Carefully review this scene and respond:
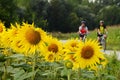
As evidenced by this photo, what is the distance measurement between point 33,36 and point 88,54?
403 mm

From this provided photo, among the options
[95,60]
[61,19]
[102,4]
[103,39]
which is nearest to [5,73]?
[95,60]

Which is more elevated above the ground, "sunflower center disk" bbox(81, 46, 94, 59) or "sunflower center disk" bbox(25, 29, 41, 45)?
"sunflower center disk" bbox(25, 29, 41, 45)

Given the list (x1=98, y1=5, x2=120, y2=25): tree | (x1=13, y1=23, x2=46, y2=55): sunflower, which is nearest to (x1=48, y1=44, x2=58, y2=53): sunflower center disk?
(x1=13, y1=23, x2=46, y2=55): sunflower

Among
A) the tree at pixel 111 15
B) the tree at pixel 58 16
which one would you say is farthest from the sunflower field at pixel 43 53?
the tree at pixel 111 15

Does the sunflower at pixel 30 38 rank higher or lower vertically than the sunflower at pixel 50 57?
higher

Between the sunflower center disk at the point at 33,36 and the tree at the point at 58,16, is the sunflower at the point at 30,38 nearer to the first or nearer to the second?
the sunflower center disk at the point at 33,36

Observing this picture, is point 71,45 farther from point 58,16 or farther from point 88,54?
point 58,16

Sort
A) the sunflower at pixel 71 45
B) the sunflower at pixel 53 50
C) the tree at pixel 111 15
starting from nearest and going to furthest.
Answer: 1. the sunflower at pixel 71 45
2. the sunflower at pixel 53 50
3. the tree at pixel 111 15

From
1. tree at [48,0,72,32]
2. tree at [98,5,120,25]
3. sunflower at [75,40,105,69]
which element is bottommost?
sunflower at [75,40,105,69]

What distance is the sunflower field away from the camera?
3344 mm

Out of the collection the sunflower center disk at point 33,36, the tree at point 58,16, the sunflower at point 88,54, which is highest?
the tree at point 58,16

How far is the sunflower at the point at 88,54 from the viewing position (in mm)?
3303

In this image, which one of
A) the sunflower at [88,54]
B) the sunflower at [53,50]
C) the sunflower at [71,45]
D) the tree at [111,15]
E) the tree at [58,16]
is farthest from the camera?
the tree at [111,15]

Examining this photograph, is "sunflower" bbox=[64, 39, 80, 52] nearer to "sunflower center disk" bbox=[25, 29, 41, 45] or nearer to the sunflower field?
the sunflower field
